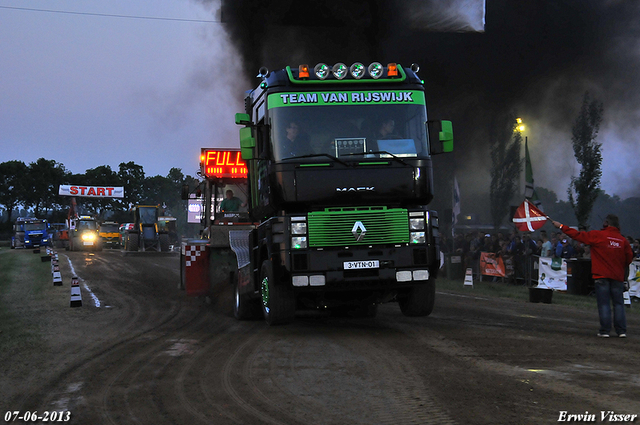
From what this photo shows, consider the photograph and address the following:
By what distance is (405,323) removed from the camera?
34.0 ft

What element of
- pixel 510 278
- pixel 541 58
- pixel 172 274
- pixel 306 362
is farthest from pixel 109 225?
→ pixel 306 362

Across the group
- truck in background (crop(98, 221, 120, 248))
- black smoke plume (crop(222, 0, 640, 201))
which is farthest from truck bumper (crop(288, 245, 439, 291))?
truck in background (crop(98, 221, 120, 248))

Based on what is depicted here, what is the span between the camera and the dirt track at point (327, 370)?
5.18 meters

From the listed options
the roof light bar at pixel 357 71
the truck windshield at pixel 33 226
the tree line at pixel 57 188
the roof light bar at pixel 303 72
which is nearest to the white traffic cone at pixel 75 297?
the roof light bar at pixel 303 72

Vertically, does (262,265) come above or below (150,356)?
above

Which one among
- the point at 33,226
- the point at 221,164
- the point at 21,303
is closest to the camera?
the point at 21,303

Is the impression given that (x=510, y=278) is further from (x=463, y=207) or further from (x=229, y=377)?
(x=463, y=207)

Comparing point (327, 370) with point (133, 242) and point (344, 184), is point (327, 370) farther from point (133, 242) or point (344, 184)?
point (133, 242)

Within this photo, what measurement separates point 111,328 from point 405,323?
4.84m

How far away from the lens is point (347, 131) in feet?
29.3

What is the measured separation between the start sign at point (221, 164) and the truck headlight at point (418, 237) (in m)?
6.56

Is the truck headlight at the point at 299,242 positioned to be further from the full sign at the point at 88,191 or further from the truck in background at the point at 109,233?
the full sign at the point at 88,191

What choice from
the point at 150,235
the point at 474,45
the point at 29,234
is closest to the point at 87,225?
→ the point at 150,235

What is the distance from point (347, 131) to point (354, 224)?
4.42 feet
